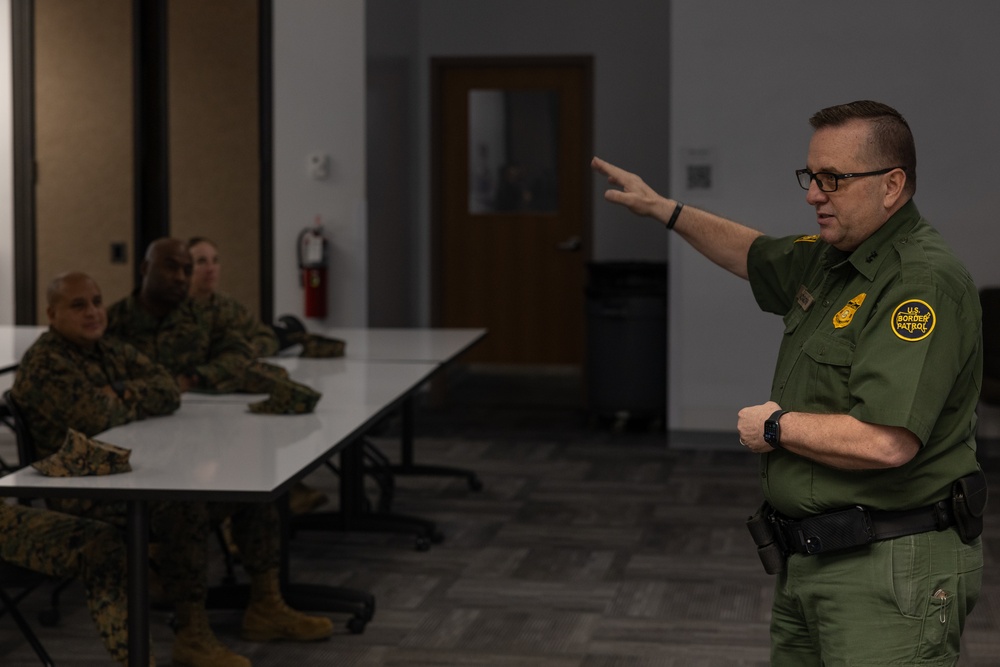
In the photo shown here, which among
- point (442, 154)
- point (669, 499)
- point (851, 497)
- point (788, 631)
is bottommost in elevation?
point (669, 499)

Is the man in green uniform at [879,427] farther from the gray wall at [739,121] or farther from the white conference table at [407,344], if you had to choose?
the gray wall at [739,121]

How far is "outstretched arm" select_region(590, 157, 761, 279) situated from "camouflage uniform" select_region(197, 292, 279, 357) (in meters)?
2.61

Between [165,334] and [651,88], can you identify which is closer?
[165,334]

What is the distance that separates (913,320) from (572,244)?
7190 mm

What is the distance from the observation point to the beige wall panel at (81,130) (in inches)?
294

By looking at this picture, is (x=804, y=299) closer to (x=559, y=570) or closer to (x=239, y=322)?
(x=559, y=570)

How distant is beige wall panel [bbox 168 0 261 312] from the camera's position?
745 centimetres

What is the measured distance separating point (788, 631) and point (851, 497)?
0.91 feet

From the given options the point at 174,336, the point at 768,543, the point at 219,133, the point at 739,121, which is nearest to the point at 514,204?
the point at 219,133

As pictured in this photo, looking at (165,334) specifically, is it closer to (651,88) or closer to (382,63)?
(382,63)

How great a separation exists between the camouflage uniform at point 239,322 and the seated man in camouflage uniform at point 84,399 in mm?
867

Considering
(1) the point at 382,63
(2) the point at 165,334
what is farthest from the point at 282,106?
(2) the point at 165,334

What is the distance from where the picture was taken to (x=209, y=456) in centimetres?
307

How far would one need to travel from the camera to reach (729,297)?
21.7ft
